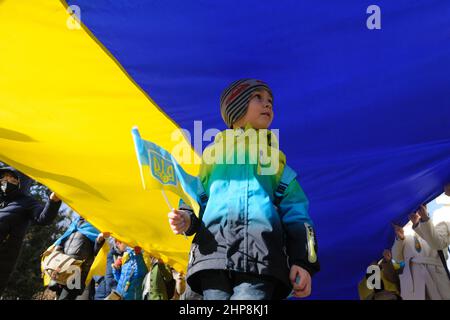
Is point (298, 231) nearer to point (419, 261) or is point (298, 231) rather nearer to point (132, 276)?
point (419, 261)

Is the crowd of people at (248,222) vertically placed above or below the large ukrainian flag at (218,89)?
below

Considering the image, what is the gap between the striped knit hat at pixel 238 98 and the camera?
2025 mm

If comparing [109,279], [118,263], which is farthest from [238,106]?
[109,279]

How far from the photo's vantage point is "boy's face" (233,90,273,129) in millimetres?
2004

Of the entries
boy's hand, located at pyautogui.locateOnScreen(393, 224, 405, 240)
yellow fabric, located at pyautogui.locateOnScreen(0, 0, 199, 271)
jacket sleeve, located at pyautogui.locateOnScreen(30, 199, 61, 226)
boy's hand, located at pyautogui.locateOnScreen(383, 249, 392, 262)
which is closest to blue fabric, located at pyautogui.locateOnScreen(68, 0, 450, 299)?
yellow fabric, located at pyautogui.locateOnScreen(0, 0, 199, 271)

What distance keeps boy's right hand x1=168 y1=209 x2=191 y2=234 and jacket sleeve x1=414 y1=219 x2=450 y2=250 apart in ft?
7.65

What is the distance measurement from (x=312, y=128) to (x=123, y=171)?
3.73 ft

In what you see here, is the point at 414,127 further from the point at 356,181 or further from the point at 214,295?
the point at 214,295

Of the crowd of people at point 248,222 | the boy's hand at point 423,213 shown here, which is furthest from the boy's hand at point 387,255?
the crowd of people at point 248,222

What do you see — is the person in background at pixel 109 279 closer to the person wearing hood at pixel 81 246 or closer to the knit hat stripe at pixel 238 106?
the person wearing hood at pixel 81 246

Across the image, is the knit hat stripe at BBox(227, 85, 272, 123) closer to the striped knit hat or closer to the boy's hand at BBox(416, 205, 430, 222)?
the striped knit hat

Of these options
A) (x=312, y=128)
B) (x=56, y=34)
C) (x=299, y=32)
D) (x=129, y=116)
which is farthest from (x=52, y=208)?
(x=299, y=32)

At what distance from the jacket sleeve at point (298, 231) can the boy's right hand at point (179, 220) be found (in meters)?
0.35

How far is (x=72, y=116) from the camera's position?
2645 mm
